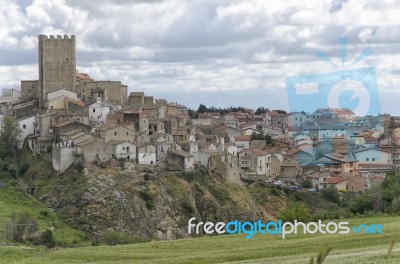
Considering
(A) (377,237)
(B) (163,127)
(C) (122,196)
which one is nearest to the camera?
(A) (377,237)

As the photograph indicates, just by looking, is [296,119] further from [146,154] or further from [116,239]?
[116,239]

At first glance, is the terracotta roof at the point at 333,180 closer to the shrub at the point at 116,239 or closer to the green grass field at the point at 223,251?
the shrub at the point at 116,239

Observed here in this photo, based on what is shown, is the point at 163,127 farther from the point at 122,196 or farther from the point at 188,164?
the point at 122,196

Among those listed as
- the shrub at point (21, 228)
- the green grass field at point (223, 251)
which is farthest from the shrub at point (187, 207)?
the green grass field at point (223, 251)

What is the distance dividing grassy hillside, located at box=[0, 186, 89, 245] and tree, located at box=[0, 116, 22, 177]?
811 centimetres

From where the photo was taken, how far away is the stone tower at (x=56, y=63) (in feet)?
265

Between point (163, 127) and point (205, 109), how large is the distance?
8073 centimetres

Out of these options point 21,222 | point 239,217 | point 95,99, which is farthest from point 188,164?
point 21,222

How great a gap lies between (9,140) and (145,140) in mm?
12535

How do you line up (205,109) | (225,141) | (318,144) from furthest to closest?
(205,109), (318,144), (225,141)

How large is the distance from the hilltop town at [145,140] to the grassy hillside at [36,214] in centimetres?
452

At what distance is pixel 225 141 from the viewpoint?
292 feet

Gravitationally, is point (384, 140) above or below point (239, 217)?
above

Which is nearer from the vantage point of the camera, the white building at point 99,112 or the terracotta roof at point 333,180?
the white building at point 99,112
